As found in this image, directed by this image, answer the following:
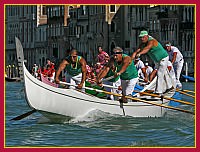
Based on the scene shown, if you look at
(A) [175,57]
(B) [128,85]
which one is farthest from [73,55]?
(A) [175,57]

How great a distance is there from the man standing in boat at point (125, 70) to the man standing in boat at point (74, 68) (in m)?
0.47

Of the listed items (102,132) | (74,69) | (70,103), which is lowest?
(102,132)

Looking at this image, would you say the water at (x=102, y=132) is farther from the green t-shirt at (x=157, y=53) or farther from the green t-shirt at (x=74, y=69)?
the green t-shirt at (x=157, y=53)

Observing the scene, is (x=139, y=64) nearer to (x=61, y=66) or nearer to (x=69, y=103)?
(x=61, y=66)

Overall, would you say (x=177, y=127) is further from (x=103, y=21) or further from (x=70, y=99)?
(x=103, y=21)

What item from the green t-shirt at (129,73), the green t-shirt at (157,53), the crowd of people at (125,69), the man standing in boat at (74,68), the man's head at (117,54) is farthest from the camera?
the green t-shirt at (157,53)

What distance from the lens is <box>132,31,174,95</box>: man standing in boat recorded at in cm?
1136

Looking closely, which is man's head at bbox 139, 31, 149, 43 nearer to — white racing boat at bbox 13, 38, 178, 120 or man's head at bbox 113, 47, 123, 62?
man's head at bbox 113, 47, 123, 62

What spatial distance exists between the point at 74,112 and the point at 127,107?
1038 millimetres

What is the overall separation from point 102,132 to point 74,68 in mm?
1808

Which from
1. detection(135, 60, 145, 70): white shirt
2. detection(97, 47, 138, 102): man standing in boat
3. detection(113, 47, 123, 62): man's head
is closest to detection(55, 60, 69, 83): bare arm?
detection(97, 47, 138, 102): man standing in boat

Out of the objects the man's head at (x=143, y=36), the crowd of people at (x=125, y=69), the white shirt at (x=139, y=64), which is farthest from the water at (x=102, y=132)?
the white shirt at (x=139, y=64)

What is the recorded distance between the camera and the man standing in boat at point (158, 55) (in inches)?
447

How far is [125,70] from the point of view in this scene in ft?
37.0
